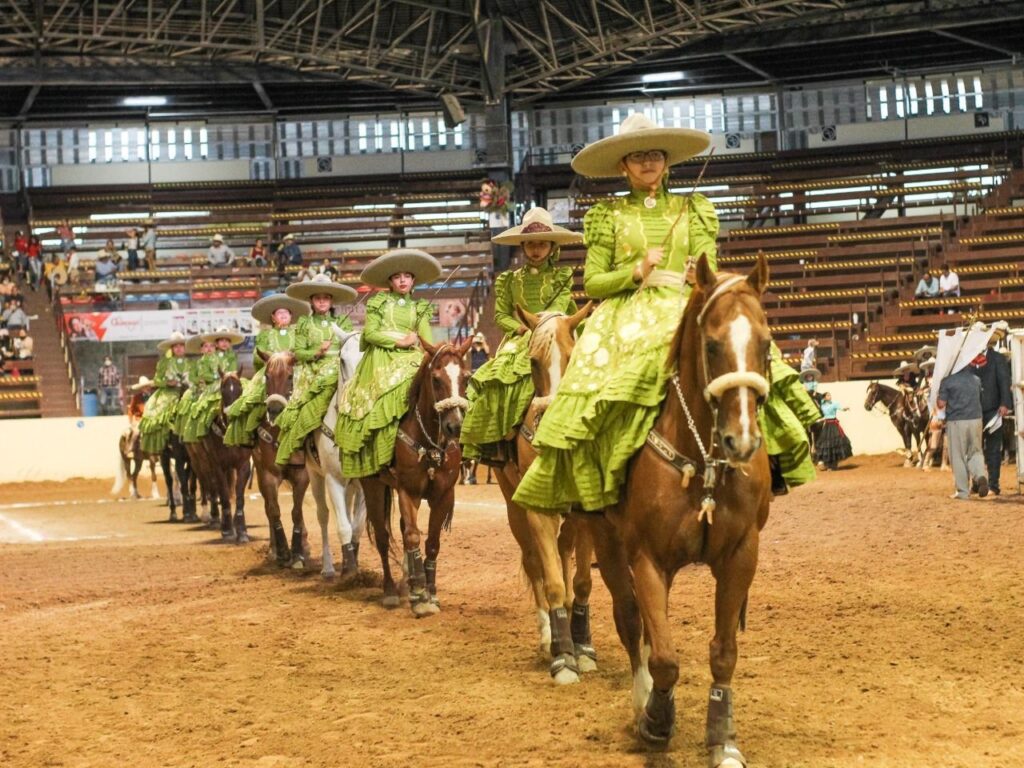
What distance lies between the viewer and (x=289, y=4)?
31719 mm

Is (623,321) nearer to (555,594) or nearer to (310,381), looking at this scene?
(555,594)

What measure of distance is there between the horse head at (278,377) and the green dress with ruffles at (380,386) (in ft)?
7.51

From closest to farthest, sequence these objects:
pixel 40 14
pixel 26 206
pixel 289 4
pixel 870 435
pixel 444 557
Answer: pixel 444 557
pixel 870 435
pixel 40 14
pixel 289 4
pixel 26 206

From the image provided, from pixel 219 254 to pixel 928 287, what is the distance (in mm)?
16923


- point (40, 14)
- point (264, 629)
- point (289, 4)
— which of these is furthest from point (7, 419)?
point (264, 629)

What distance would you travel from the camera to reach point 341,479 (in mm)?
11219

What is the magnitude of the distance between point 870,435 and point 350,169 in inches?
715

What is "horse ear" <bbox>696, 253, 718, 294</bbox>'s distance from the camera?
511 centimetres

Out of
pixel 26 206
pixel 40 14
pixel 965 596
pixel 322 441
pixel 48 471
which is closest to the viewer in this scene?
pixel 965 596

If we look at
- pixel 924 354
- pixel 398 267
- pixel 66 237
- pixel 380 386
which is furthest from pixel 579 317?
pixel 66 237

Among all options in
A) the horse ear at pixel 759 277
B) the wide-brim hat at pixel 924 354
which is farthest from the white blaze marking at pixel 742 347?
the wide-brim hat at pixel 924 354

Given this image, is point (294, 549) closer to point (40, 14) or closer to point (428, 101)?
point (40, 14)

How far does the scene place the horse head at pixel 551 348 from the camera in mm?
7227

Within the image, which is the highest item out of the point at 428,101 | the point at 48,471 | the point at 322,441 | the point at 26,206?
the point at 428,101
